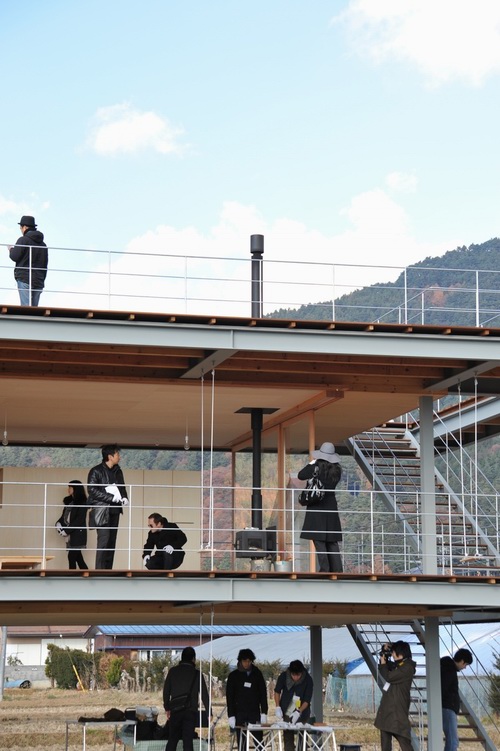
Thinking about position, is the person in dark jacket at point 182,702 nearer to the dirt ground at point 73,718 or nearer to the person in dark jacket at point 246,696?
the person in dark jacket at point 246,696

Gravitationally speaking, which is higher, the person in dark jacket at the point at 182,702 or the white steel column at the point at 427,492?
the white steel column at the point at 427,492

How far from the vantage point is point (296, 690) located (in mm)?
14180

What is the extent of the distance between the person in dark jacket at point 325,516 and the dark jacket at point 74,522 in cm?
317

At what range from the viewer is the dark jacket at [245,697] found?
14.0m

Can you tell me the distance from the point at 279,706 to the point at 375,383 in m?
4.00

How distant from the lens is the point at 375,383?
1476 centimetres

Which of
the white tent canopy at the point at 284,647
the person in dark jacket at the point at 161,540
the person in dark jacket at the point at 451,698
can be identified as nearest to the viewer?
the person in dark jacket at the point at 161,540

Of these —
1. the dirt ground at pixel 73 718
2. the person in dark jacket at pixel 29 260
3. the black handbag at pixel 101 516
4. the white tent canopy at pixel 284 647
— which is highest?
the person in dark jacket at pixel 29 260

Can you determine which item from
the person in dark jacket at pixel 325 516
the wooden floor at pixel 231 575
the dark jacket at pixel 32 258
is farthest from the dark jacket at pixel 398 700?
the dark jacket at pixel 32 258

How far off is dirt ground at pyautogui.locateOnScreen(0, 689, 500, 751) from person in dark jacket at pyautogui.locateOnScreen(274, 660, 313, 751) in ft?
14.6

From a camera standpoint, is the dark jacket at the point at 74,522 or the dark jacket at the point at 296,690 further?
the dark jacket at the point at 74,522

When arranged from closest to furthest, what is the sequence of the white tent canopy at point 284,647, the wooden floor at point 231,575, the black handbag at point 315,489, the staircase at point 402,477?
the wooden floor at point 231,575
the black handbag at point 315,489
the staircase at point 402,477
the white tent canopy at point 284,647

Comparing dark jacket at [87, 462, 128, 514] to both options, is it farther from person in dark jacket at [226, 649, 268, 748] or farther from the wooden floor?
person in dark jacket at [226, 649, 268, 748]

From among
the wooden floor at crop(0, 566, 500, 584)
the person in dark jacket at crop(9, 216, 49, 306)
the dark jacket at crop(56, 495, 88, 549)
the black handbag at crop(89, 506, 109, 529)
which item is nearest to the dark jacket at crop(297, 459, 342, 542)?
the wooden floor at crop(0, 566, 500, 584)
